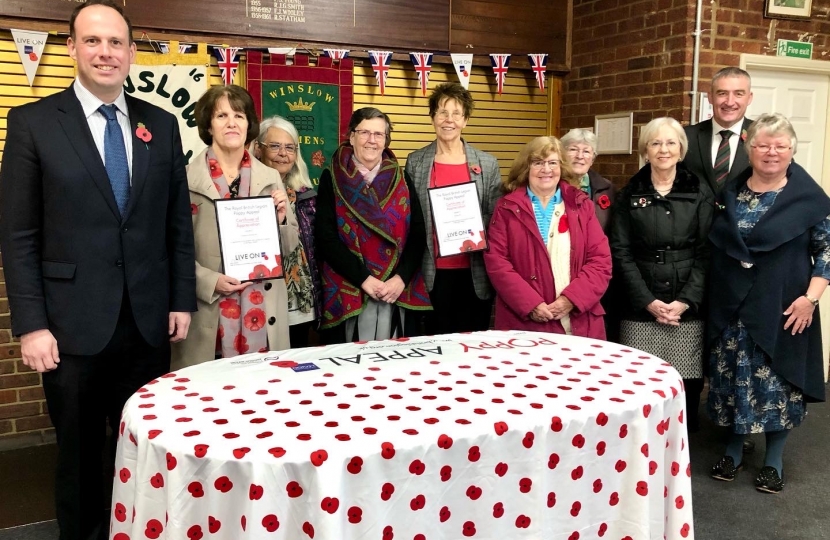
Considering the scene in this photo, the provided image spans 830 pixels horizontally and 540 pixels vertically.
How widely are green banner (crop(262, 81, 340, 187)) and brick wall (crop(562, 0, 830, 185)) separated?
1.83m

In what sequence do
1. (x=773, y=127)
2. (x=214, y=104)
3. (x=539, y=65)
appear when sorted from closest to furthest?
(x=214, y=104), (x=773, y=127), (x=539, y=65)

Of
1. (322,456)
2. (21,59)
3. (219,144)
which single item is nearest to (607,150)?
(219,144)

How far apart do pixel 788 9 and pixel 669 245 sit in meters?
2.34

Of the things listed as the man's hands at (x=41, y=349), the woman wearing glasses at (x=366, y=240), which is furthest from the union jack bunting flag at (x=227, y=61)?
the man's hands at (x=41, y=349)

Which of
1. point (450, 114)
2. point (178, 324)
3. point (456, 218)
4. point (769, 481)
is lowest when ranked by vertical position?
point (769, 481)

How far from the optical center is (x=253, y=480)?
1.52m

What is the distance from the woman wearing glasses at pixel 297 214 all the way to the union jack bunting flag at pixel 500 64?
1.92 m

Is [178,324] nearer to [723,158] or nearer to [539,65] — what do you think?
[723,158]

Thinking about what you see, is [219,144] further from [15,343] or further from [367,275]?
[15,343]

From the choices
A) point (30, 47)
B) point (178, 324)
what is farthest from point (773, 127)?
point (30, 47)

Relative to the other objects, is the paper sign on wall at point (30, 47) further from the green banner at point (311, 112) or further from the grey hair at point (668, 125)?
the grey hair at point (668, 125)

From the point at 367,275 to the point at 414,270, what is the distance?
249 millimetres

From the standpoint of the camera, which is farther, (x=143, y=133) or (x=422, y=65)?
(x=422, y=65)

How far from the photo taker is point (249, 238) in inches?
102
